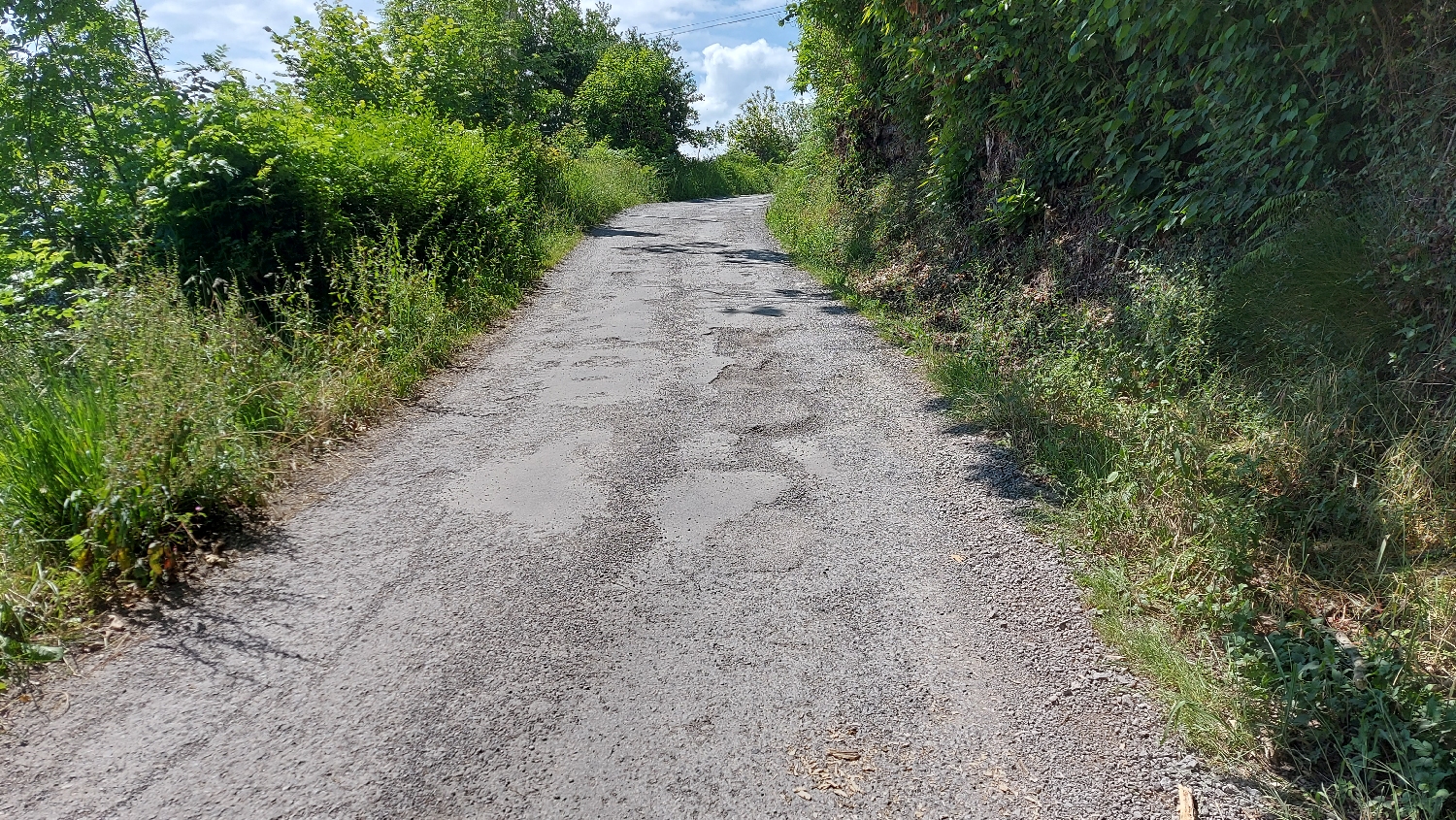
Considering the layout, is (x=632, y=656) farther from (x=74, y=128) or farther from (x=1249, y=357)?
(x=74, y=128)

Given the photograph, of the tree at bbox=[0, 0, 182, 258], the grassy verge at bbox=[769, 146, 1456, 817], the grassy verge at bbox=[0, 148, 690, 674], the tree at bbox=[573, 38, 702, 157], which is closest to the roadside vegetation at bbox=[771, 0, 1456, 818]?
the grassy verge at bbox=[769, 146, 1456, 817]

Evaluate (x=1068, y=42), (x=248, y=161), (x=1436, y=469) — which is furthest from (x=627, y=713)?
(x=248, y=161)

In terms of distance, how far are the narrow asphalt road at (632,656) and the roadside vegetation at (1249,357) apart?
0.31 metres

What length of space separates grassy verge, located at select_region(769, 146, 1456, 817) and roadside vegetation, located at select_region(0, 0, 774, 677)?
4.36 metres

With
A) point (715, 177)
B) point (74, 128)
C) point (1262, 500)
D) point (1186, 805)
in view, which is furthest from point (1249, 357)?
point (715, 177)

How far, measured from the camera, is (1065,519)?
4043mm

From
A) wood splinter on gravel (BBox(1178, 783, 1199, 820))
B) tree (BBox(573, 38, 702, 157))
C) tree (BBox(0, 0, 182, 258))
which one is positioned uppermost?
tree (BBox(573, 38, 702, 157))

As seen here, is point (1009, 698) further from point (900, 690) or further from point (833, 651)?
point (833, 651)

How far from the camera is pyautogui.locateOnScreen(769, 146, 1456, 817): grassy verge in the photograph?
8.30 ft

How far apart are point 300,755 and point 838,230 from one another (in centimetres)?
1113

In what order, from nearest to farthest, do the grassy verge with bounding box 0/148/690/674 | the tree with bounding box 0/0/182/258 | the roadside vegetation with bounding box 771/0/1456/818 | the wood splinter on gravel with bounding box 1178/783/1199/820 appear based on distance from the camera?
the wood splinter on gravel with bounding box 1178/783/1199/820 < the roadside vegetation with bounding box 771/0/1456/818 < the grassy verge with bounding box 0/148/690/674 < the tree with bounding box 0/0/182/258

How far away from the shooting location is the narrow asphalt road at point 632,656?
2.49m

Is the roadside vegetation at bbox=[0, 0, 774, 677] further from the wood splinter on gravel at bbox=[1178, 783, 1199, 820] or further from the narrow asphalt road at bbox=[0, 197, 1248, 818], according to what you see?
the wood splinter on gravel at bbox=[1178, 783, 1199, 820]

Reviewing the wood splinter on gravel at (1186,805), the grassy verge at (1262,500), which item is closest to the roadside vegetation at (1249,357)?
the grassy verge at (1262,500)
